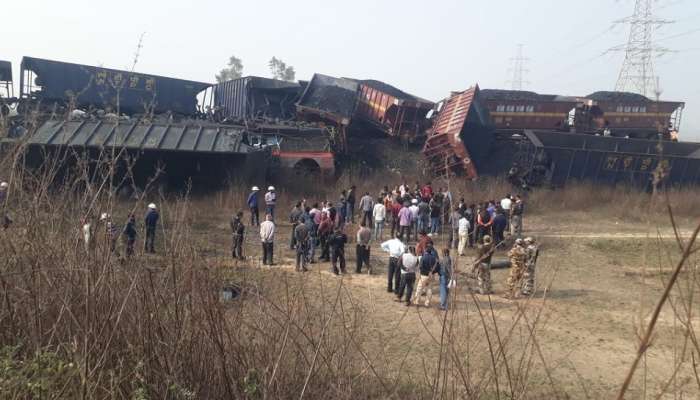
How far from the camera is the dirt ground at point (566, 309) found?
6.50 metres

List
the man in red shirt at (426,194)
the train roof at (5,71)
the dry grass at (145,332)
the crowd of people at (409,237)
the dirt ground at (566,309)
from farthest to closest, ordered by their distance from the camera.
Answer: the train roof at (5,71) < the man in red shirt at (426,194) < the crowd of people at (409,237) < the dirt ground at (566,309) < the dry grass at (145,332)

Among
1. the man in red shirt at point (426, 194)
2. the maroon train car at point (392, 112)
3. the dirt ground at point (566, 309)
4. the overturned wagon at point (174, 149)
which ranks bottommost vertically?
the dirt ground at point (566, 309)

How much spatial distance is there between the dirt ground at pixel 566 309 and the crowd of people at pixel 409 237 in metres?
0.32

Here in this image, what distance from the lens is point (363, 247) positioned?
449 inches

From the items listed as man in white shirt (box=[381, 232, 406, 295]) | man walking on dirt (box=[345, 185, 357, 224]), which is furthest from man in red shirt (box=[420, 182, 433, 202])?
man in white shirt (box=[381, 232, 406, 295])

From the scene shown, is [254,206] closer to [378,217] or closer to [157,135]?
[378,217]

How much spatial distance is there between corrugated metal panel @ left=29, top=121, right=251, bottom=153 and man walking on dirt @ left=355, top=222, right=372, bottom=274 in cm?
673

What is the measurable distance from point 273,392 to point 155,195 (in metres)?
14.3

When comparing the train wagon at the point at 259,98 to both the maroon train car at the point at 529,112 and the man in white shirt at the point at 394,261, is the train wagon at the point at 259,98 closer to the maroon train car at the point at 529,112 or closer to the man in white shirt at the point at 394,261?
the maroon train car at the point at 529,112

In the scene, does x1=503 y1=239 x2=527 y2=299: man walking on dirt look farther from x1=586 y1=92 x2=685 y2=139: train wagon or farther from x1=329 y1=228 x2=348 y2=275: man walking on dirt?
x1=586 y1=92 x2=685 y2=139: train wagon

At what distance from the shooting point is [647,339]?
4.93 ft

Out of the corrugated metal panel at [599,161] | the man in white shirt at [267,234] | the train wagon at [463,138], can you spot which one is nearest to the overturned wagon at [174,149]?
the man in white shirt at [267,234]

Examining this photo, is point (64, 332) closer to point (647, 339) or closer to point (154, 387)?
point (154, 387)

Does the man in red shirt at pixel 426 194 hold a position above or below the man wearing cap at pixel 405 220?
above
